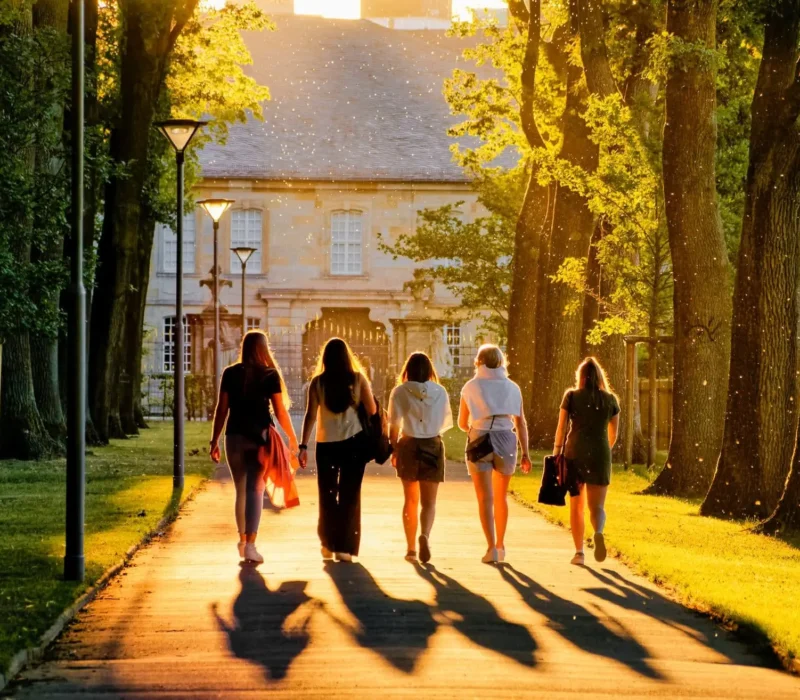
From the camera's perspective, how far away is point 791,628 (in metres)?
9.43

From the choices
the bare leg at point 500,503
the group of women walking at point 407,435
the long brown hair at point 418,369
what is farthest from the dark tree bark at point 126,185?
the bare leg at point 500,503

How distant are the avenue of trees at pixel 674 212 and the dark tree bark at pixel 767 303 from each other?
0.07 ft

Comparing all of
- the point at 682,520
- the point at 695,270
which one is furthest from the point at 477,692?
the point at 695,270

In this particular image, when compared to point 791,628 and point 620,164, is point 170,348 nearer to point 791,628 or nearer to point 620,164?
point 620,164

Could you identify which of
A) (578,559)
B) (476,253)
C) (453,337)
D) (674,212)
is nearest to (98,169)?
(674,212)

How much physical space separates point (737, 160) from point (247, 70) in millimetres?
46917

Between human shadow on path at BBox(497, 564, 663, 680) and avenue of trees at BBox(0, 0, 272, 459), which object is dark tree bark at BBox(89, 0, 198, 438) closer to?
avenue of trees at BBox(0, 0, 272, 459)

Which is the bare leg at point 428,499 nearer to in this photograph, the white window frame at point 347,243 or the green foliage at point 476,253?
the green foliage at point 476,253

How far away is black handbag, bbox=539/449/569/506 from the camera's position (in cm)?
1302

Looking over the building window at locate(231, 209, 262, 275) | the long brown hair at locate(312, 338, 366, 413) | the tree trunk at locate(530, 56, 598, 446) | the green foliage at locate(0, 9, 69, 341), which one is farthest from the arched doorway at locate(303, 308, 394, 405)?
the long brown hair at locate(312, 338, 366, 413)

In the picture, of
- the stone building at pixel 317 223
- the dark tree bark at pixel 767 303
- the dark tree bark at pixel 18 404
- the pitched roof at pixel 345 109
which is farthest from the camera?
the pitched roof at pixel 345 109

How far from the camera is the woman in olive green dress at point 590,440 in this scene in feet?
42.8

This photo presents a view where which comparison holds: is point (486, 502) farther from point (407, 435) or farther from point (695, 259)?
point (695, 259)

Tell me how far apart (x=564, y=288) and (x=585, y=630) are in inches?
816
